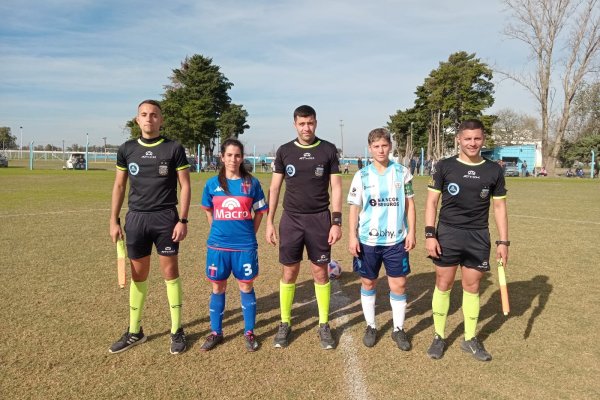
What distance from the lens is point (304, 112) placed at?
4180 mm

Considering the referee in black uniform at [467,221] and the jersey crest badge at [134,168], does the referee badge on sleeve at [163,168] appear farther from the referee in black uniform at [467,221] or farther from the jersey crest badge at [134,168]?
the referee in black uniform at [467,221]

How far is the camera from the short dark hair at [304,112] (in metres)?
4.18

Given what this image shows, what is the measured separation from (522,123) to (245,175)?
302 ft

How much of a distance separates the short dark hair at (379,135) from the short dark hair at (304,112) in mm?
615

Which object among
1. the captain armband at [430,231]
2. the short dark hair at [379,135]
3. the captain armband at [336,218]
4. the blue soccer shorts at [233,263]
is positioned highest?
the short dark hair at [379,135]

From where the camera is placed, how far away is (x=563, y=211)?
48.9 ft

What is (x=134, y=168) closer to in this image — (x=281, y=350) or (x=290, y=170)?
(x=290, y=170)

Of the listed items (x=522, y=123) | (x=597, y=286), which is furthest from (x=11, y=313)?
(x=522, y=123)

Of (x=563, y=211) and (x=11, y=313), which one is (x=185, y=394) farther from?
(x=563, y=211)

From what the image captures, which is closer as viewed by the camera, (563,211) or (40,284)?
(40,284)

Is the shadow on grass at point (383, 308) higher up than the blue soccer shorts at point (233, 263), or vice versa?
the blue soccer shorts at point (233, 263)

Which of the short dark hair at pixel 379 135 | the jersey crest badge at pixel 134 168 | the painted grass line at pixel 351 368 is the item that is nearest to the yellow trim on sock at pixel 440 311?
the painted grass line at pixel 351 368

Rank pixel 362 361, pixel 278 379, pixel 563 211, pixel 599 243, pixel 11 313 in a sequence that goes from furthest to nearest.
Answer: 1. pixel 563 211
2. pixel 599 243
3. pixel 11 313
4. pixel 362 361
5. pixel 278 379

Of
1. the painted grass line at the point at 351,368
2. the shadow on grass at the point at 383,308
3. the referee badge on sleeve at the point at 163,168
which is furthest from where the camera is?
the shadow on grass at the point at 383,308
